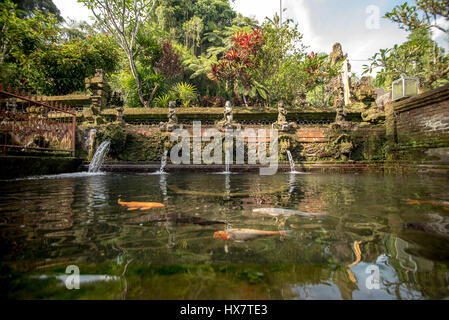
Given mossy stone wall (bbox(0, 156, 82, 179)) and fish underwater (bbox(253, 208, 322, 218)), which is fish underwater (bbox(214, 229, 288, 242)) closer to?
fish underwater (bbox(253, 208, 322, 218))

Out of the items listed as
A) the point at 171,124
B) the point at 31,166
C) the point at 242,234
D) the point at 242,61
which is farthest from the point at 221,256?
the point at 242,61

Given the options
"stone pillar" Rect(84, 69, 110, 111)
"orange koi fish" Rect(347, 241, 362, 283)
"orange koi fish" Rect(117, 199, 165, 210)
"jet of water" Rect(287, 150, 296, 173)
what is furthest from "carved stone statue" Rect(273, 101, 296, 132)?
"stone pillar" Rect(84, 69, 110, 111)

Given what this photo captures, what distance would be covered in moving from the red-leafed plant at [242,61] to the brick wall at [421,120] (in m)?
7.31

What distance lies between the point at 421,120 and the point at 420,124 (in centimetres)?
14

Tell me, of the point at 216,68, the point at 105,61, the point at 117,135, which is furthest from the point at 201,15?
the point at 117,135

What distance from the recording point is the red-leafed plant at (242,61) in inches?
434

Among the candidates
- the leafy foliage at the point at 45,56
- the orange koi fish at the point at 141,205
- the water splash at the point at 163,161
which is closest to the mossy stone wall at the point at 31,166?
the water splash at the point at 163,161

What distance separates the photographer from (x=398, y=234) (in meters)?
1.20

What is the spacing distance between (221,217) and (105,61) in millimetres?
14481

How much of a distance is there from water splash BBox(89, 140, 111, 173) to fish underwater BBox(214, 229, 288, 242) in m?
7.04

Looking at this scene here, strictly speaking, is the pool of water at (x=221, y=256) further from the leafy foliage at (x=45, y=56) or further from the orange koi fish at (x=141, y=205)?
the leafy foliage at (x=45, y=56)

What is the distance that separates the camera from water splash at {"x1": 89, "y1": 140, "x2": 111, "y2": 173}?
669cm

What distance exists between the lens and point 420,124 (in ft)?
22.3

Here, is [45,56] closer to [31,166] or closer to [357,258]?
[31,166]
